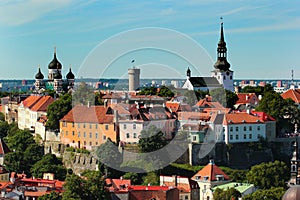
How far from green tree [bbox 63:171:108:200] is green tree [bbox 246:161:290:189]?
692 cm

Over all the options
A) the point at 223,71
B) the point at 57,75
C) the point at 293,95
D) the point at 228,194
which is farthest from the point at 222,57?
the point at 228,194

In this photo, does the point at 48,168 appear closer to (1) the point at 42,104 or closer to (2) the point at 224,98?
(1) the point at 42,104

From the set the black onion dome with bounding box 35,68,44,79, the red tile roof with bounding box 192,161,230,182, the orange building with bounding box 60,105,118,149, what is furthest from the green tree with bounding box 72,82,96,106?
the black onion dome with bounding box 35,68,44,79

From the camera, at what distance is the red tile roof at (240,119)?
37844 mm

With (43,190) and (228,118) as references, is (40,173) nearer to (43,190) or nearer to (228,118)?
(43,190)

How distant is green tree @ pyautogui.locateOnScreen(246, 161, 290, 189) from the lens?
32406 millimetres

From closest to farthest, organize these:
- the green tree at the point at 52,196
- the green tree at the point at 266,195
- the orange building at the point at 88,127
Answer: the green tree at the point at 266,195 → the green tree at the point at 52,196 → the orange building at the point at 88,127

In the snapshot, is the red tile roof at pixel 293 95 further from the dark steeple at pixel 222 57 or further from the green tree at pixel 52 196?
the green tree at pixel 52 196

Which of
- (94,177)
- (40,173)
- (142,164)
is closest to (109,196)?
(94,177)

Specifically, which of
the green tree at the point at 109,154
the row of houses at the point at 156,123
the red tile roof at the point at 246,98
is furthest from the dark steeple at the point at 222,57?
the green tree at the point at 109,154

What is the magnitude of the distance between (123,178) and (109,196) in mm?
4567

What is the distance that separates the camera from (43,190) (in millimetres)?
30812

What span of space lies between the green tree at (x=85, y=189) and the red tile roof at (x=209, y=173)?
5.15 meters

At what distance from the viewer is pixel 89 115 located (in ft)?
124
